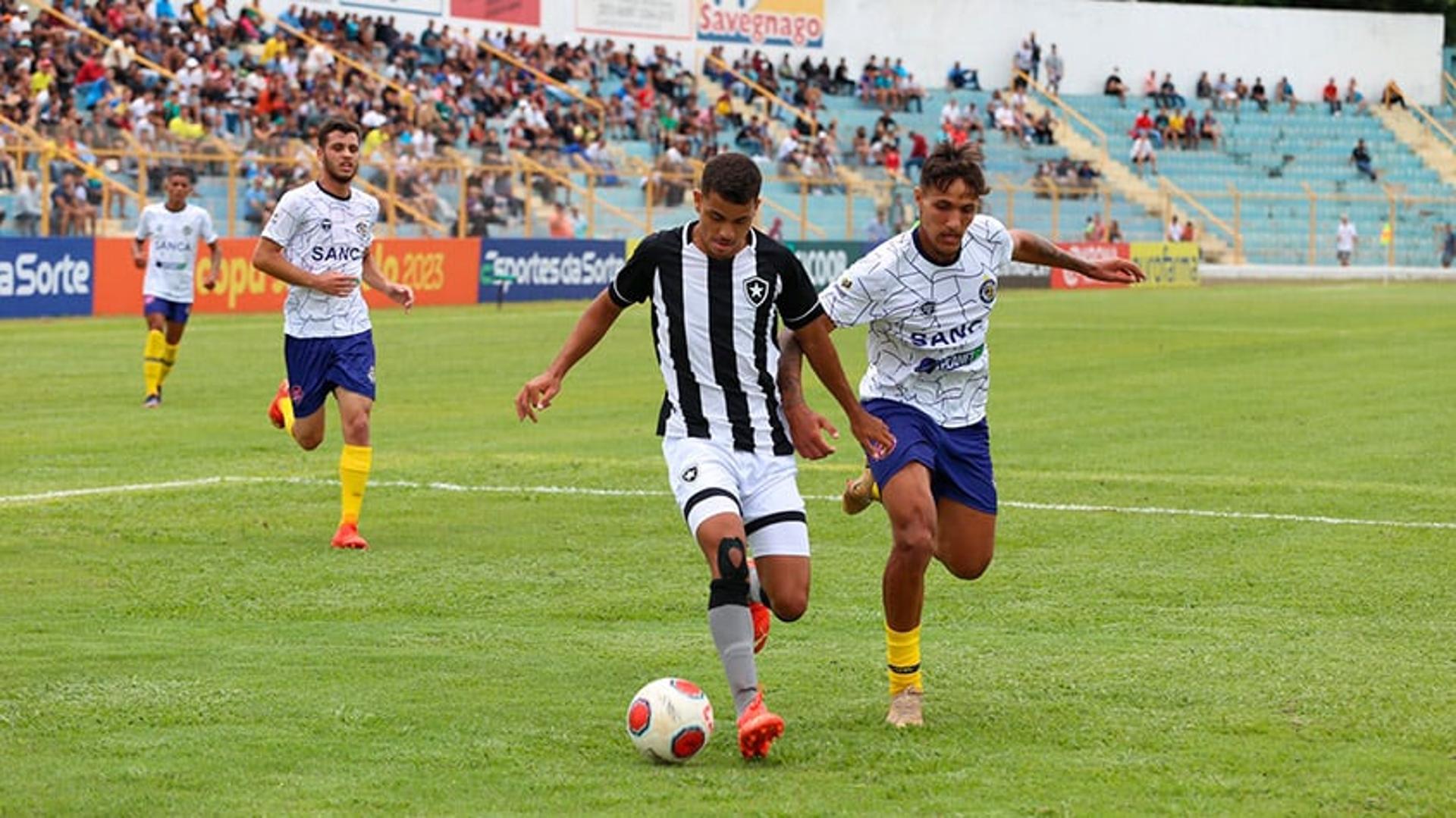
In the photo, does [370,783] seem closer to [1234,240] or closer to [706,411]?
[706,411]

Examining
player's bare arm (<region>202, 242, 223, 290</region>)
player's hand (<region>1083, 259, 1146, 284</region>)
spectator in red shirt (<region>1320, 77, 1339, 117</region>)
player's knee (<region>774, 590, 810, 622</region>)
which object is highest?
spectator in red shirt (<region>1320, 77, 1339, 117</region>)

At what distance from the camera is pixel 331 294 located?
12.5 metres

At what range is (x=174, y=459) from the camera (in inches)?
640

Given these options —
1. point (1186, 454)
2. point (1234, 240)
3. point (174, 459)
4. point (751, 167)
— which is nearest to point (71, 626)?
point (751, 167)

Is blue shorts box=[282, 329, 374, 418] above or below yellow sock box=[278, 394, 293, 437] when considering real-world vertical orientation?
above

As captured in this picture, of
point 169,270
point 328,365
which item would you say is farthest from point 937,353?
point 169,270

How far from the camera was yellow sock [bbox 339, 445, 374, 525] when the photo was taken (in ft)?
40.2

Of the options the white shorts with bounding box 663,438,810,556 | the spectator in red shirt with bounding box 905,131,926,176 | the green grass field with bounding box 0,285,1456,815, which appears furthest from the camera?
the spectator in red shirt with bounding box 905,131,926,176

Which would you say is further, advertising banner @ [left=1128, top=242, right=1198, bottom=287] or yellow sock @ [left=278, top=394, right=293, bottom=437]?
advertising banner @ [left=1128, top=242, right=1198, bottom=287]

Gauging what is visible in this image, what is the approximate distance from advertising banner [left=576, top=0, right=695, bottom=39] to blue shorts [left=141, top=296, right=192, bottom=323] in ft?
125

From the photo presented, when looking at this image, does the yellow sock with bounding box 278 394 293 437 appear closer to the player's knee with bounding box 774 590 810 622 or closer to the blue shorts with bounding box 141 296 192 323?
the player's knee with bounding box 774 590 810 622

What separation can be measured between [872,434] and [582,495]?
6865mm

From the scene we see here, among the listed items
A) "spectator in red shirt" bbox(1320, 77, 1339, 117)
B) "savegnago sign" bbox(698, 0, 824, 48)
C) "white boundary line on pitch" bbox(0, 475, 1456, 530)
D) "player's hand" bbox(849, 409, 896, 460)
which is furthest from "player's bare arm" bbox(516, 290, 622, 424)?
"spectator in red shirt" bbox(1320, 77, 1339, 117)

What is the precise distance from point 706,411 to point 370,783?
6.01 feet
